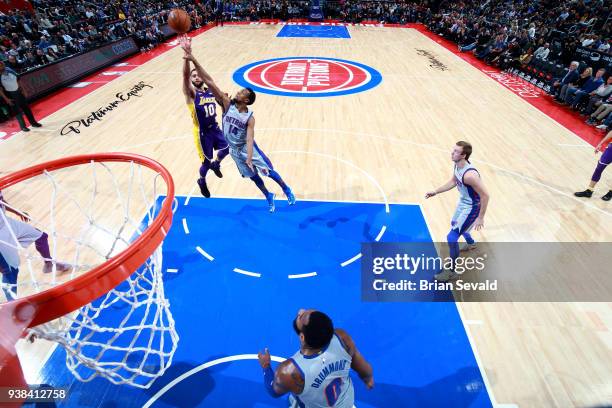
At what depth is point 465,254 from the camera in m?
5.01

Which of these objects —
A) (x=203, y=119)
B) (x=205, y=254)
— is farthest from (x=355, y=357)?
(x=203, y=119)

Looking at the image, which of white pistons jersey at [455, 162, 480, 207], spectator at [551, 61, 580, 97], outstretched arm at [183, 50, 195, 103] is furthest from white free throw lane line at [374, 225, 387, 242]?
spectator at [551, 61, 580, 97]

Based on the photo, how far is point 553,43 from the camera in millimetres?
13078

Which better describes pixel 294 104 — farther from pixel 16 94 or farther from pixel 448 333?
pixel 448 333

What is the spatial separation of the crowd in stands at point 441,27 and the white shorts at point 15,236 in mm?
7311

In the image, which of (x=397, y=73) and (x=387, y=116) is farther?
(x=397, y=73)

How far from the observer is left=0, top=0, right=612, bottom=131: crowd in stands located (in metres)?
10.7

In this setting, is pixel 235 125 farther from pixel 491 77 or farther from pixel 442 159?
pixel 491 77

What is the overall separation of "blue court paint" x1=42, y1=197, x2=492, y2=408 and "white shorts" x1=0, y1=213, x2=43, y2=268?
114 cm

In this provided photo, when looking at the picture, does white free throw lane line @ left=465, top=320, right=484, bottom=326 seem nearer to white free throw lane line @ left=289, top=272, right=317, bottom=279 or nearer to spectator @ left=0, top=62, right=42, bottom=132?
white free throw lane line @ left=289, top=272, right=317, bottom=279

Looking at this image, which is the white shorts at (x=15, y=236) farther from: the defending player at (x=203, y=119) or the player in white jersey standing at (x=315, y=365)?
the player in white jersey standing at (x=315, y=365)

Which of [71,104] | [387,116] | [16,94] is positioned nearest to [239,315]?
[387,116]

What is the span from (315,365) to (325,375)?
11 cm

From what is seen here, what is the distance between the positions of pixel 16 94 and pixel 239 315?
25.6 ft
